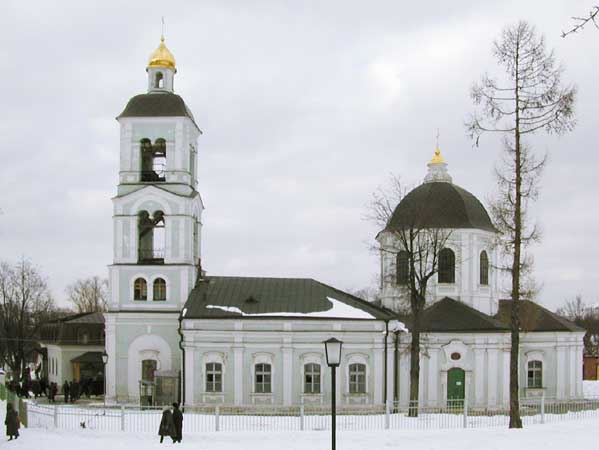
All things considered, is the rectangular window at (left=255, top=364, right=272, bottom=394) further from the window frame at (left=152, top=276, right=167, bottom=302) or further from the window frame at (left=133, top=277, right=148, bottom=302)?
the window frame at (left=133, top=277, right=148, bottom=302)

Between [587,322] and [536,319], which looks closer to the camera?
[536,319]

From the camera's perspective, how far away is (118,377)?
3259 cm

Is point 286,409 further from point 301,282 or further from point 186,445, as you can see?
point 186,445

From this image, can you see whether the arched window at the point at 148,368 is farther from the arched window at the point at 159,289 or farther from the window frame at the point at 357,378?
the window frame at the point at 357,378

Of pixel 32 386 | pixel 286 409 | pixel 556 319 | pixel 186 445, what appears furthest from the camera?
pixel 32 386

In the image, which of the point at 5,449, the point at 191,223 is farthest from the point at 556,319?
the point at 5,449

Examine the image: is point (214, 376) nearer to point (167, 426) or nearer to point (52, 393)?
point (52, 393)

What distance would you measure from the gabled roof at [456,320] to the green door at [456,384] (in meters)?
1.59

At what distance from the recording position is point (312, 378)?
3186 cm

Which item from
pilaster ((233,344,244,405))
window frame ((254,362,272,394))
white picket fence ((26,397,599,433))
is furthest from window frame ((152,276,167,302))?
white picket fence ((26,397,599,433))

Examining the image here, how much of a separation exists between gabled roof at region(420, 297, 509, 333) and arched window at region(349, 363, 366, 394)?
3.01 meters

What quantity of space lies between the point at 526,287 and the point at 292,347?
10629mm

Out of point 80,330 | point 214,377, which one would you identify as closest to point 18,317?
point 80,330

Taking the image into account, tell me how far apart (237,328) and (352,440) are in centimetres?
1193
